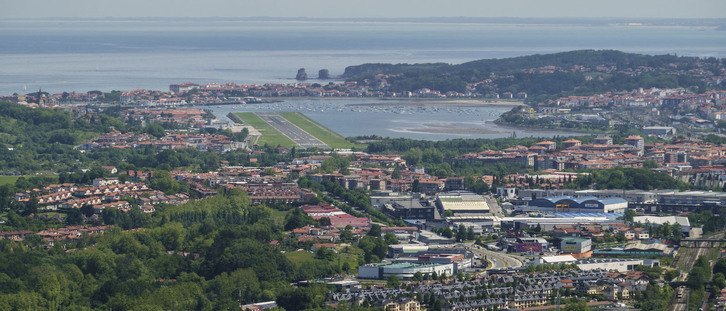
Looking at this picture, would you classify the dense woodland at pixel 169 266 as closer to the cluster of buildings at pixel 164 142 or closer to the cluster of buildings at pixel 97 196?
the cluster of buildings at pixel 97 196

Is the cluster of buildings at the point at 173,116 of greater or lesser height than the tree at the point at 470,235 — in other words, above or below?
above

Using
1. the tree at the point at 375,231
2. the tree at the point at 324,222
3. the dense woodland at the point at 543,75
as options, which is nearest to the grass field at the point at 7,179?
the tree at the point at 324,222

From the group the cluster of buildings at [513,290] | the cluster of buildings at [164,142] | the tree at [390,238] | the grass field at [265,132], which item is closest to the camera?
the cluster of buildings at [513,290]

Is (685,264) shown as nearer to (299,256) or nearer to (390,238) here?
(390,238)

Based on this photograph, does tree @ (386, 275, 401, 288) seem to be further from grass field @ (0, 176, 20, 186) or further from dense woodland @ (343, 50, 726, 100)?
dense woodland @ (343, 50, 726, 100)

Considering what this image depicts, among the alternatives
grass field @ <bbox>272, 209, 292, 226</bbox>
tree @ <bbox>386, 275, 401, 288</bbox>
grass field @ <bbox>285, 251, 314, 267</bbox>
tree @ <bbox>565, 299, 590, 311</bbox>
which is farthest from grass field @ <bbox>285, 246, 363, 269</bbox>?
tree @ <bbox>565, 299, 590, 311</bbox>

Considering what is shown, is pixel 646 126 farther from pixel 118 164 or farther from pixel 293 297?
pixel 293 297
